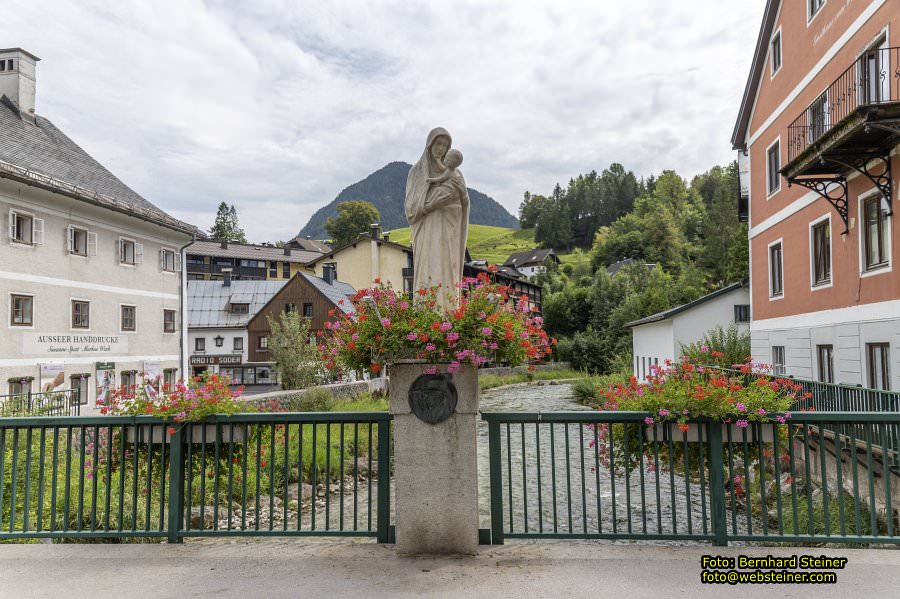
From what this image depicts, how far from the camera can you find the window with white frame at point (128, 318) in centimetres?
2934

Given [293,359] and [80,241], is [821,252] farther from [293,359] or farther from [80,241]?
[80,241]

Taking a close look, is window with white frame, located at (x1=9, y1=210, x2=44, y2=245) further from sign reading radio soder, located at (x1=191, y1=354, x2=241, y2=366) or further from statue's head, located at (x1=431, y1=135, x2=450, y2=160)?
sign reading radio soder, located at (x1=191, y1=354, x2=241, y2=366)

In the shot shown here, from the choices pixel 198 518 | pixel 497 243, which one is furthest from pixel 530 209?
pixel 198 518

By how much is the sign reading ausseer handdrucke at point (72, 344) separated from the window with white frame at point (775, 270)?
80.4 ft

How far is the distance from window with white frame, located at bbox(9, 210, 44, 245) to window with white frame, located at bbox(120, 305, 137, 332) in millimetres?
5662

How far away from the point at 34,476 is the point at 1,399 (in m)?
14.7

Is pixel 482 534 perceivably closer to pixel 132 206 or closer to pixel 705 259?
pixel 132 206

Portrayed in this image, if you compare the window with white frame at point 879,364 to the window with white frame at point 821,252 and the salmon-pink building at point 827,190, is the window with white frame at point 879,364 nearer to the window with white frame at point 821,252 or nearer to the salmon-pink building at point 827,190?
the salmon-pink building at point 827,190

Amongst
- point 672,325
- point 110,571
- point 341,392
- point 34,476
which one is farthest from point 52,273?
point 672,325

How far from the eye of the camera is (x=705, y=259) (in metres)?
75.1

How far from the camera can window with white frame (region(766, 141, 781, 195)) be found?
21.2 metres

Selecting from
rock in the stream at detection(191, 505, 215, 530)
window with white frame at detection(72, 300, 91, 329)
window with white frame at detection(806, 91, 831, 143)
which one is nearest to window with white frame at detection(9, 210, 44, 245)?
window with white frame at detection(72, 300, 91, 329)

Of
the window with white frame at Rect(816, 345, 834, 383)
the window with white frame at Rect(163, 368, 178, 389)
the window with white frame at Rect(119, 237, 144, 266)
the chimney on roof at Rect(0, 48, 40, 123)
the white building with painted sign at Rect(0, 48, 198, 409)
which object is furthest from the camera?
the window with white frame at Rect(163, 368, 178, 389)

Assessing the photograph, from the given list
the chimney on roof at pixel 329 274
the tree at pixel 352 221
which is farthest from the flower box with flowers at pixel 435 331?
the tree at pixel 352 221
